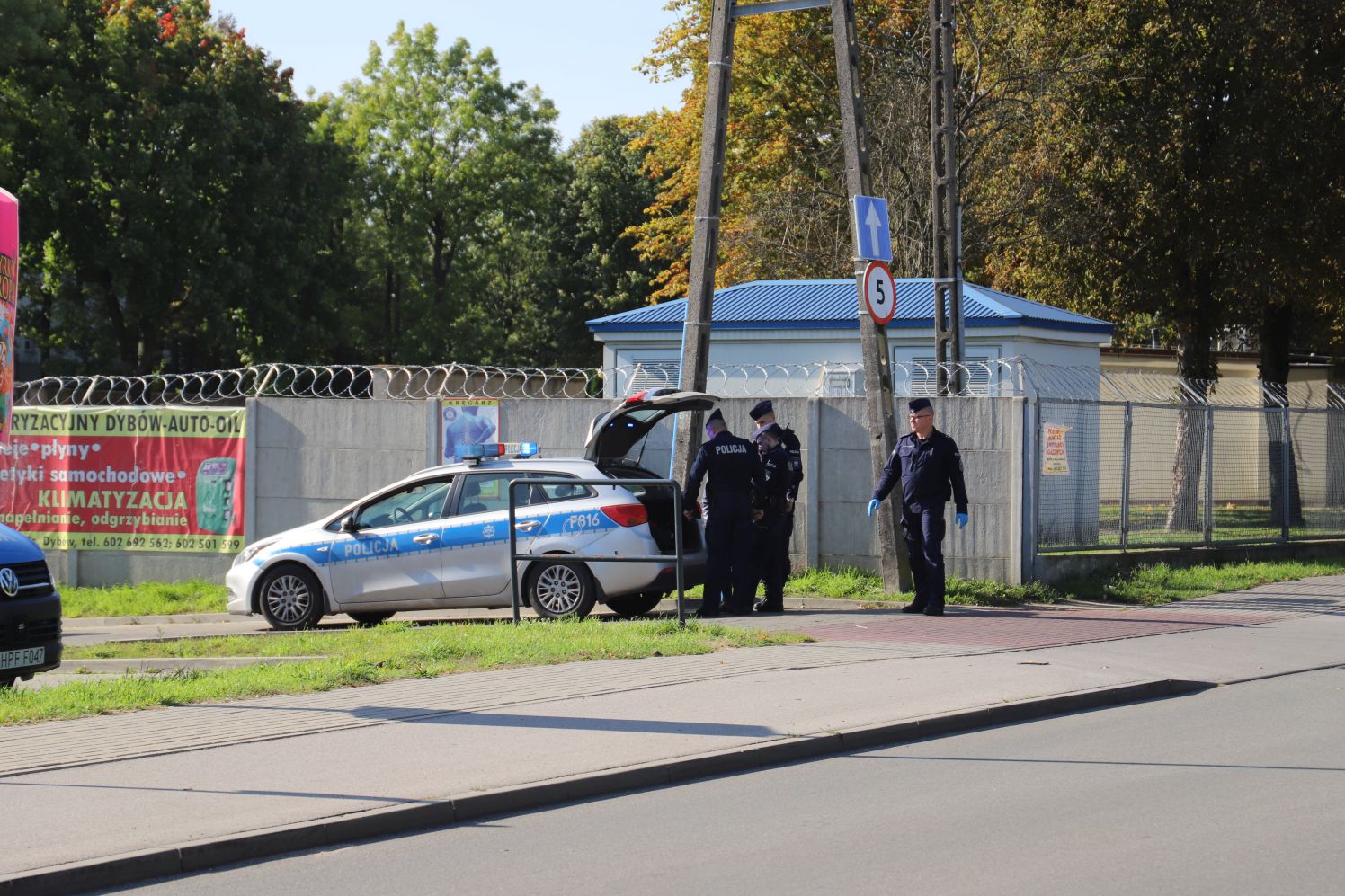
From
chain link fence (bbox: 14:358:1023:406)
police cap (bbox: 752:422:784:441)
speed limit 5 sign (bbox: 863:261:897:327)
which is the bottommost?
police cap (bbox: 752:422:784:441)

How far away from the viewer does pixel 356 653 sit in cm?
1142

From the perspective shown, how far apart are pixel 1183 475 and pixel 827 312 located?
25.2 ft

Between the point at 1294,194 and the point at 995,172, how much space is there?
19.2ft

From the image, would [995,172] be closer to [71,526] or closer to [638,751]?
[71,526]

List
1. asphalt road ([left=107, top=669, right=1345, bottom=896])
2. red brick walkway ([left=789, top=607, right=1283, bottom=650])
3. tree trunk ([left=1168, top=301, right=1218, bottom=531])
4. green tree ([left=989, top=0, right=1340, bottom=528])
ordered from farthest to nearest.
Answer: green tree ([left=989, top=0, right=1340, bottom=528]) → tree trunk ([left=1168, top=301, right=1218, bottom=531]) → red brick walkway ([left=789, top=607, right=1283, bottom=650]) → asphalt road ([left=107, top=669, right=1345, bottom=896])

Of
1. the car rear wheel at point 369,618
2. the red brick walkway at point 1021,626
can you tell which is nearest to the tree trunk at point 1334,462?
the red brick walkway at point 1021,626

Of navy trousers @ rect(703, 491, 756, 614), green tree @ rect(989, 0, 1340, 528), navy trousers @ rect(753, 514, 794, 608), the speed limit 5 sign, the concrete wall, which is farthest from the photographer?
green tree @ rect(989, 0, 1340, 528)

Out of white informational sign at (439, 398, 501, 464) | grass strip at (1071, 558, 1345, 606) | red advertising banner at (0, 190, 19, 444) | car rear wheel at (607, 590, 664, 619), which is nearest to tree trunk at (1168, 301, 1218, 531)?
grass strip at (1071, 558, 1345, 606)

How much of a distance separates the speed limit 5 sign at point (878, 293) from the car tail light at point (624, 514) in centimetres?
312

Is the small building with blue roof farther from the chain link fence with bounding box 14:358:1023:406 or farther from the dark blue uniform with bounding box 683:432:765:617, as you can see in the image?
the dark blue uniform with bounding box 683:432:765:617

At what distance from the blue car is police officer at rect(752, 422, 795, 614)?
261 inches

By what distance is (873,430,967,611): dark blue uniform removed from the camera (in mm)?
14023

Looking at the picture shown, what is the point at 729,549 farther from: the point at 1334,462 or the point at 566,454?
the point at 1334,462

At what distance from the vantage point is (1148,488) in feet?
58.5
